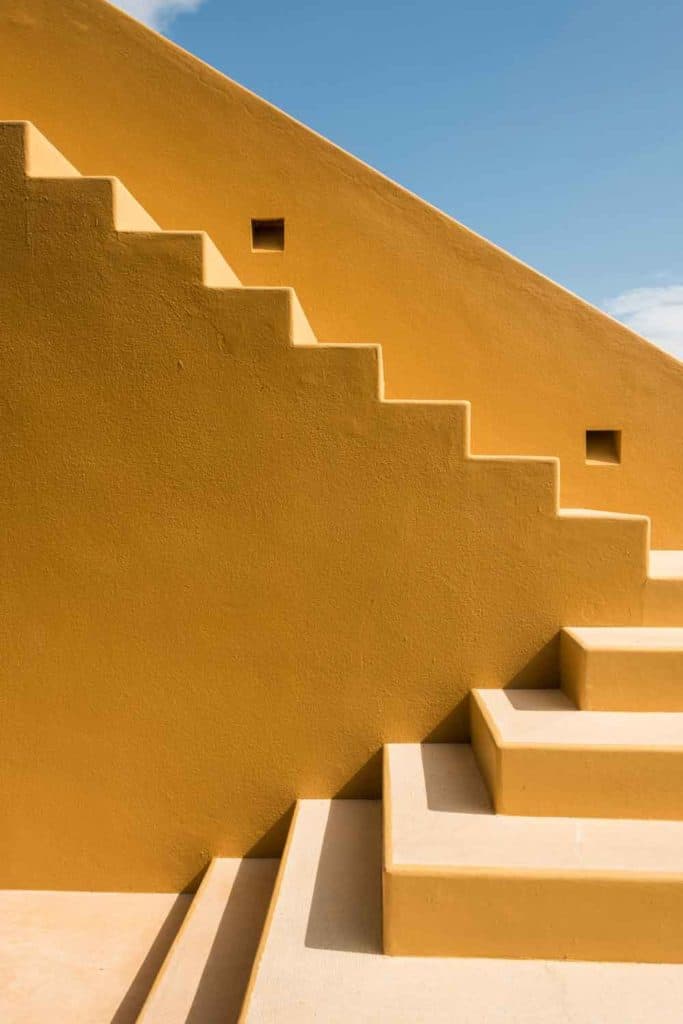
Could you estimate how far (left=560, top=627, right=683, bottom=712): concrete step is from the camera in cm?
232

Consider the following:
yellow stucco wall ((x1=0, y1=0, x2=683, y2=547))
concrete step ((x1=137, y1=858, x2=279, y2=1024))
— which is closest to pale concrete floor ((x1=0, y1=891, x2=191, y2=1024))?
concrete step ((x1=137, y1=858, x2=279, y2=1024))

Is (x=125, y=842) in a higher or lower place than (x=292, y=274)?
lower

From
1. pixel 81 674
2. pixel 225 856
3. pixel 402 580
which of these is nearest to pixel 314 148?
pixel 402 580

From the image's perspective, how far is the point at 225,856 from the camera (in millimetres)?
2705

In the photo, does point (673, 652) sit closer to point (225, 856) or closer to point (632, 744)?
point (632, 744)

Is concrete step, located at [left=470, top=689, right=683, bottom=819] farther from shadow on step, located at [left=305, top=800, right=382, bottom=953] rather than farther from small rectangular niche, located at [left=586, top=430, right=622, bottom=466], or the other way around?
small rectangular niche, located at [left=586, top=430, right=622, bottom=466]

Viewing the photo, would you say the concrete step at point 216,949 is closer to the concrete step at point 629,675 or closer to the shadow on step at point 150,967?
the shadow on step at point 150,967

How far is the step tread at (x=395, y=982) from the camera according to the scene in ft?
5.36

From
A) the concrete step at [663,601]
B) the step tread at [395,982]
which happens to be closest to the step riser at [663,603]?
the concrete step at [663,601]

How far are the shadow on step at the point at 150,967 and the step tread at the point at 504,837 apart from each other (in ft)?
3.22

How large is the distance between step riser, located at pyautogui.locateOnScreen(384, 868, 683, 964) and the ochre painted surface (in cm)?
83

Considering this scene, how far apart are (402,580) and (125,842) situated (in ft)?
4.96

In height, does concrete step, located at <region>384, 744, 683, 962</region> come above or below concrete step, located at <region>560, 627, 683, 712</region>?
below

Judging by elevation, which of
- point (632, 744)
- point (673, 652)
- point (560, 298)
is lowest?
point (632, 744)
